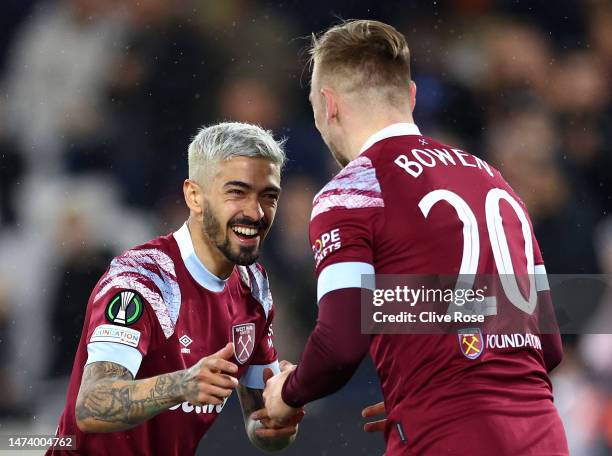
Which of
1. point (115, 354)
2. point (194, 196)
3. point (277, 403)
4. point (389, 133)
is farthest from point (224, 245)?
point (389, 133)

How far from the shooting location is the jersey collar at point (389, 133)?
7.93ft

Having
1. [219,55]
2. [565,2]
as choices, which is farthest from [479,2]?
[219,55]

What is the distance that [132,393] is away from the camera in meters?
2.65

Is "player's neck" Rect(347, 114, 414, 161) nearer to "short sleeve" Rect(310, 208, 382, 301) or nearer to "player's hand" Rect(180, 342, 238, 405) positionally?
"short sleeve" Rect(310, 208, 382, 301)

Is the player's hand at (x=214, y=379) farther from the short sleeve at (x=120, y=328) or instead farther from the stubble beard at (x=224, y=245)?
the stubble beard at (x=224, y=245)

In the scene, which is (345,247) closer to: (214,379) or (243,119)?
(214,379)

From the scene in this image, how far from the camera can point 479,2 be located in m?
6.43

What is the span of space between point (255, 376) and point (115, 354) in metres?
0.86

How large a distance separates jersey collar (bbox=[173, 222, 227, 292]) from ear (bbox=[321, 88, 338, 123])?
36.0 inches

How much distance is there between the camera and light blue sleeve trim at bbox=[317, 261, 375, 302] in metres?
2.17

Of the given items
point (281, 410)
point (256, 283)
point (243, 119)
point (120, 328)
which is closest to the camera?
point (281, 410)

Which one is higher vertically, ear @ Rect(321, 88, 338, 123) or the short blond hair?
the short blond hair

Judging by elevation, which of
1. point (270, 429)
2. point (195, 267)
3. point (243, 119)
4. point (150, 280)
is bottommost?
point (270, 429)

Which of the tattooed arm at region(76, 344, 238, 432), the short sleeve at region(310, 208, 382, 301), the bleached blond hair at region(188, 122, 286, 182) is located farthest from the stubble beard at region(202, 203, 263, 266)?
the short sleeve at region(310, 208, 382, 301)
